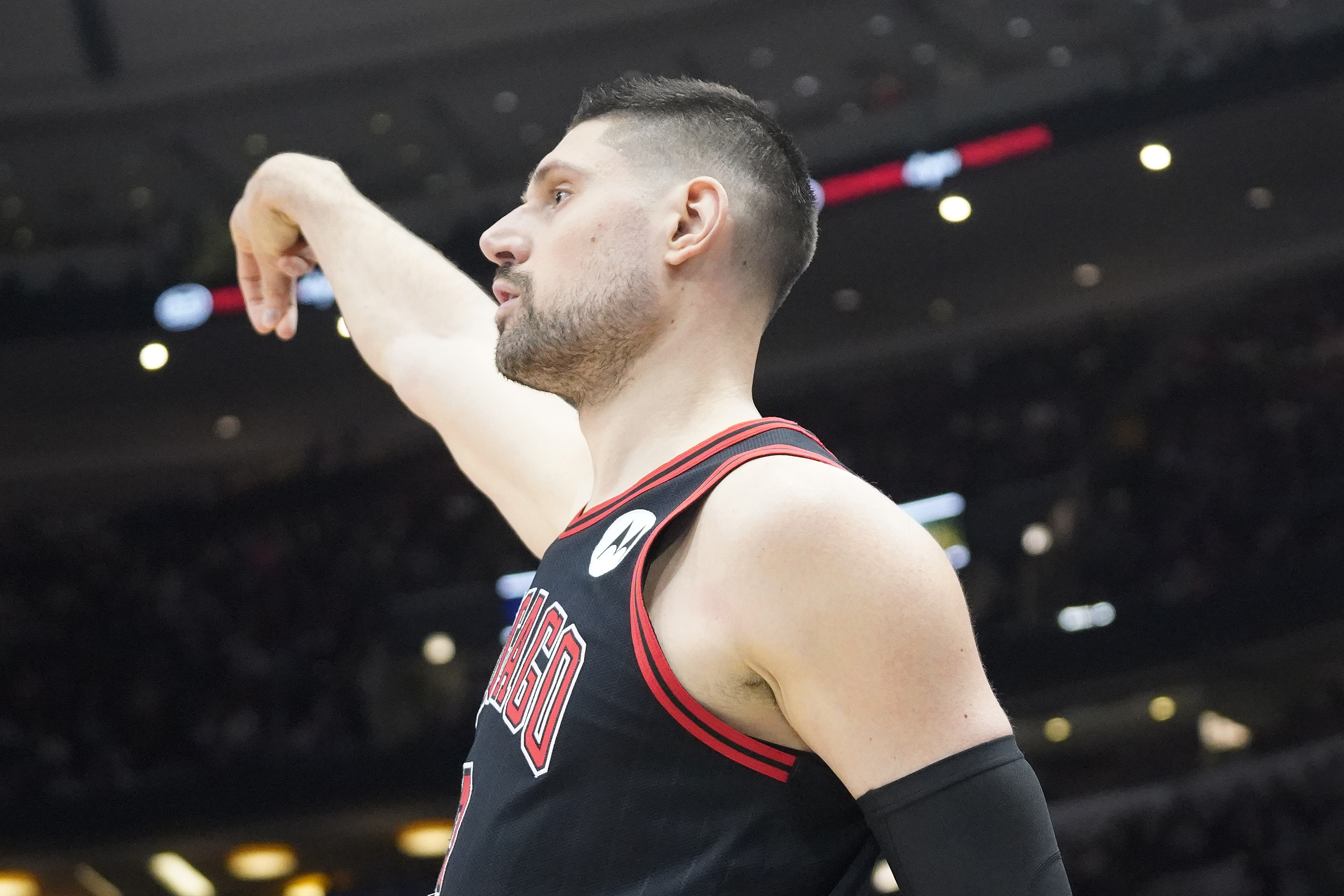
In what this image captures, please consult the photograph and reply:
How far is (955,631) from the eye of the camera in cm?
87

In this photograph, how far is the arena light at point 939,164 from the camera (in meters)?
7.07

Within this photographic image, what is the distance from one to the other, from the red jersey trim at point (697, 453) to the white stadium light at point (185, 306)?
6.94m

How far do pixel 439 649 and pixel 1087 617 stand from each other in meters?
3.70

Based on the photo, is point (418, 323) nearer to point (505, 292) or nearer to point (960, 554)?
point (505, 292)

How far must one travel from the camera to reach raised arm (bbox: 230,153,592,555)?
1487mm

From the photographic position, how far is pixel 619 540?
1.05 m

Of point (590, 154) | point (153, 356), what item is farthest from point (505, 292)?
point (153, 356)

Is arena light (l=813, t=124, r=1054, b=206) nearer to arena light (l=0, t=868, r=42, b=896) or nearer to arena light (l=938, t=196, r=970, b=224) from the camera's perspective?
arena light (l=938, t=196, r=970, b=224)

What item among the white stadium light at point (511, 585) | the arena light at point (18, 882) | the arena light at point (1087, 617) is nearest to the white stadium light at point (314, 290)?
the white stadium light at point (511, 585)

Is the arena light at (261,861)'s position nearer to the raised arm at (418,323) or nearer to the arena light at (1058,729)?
the arena light at (1058,729)

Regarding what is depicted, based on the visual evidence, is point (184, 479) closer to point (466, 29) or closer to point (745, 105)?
point (466, 29)

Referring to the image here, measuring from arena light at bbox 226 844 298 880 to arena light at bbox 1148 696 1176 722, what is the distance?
15.5ft

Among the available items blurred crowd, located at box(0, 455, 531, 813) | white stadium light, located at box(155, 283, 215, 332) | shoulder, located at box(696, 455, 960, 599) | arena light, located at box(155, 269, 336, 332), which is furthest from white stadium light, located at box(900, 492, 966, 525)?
shoulder, located at box(696, 455, 960, 599)

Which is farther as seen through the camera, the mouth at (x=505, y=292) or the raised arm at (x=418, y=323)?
the raised arm at (x=418, y=323)
